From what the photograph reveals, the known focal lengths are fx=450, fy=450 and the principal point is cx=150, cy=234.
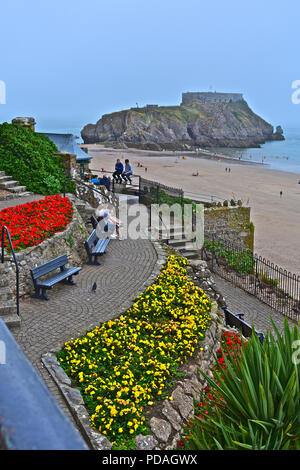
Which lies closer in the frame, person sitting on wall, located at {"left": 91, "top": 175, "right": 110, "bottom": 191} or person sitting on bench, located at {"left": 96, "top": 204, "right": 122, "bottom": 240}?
person sitting on bench, located at {"left": 96, "top": 204, "right": 122, "bottom": 240}

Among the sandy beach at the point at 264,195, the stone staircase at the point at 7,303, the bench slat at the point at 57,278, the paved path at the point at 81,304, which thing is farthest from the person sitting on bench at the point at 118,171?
the stone staircase at the point at 7,303

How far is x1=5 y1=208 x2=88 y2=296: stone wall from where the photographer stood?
33.6 feet

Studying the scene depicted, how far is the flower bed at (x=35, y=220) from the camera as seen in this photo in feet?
37.5

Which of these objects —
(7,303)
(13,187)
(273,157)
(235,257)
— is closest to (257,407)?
(7,303)

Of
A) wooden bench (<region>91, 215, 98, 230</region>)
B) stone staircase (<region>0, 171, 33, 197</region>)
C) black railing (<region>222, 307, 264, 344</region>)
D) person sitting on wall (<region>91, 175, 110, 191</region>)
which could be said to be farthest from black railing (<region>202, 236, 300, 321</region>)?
stone staircase (<region>0, 171, 33, 197</region>)

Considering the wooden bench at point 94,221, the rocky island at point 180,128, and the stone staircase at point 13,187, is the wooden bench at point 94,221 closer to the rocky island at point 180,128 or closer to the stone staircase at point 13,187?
the stone staircase at point 13,187

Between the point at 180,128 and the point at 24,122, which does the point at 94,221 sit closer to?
the point at 24,122

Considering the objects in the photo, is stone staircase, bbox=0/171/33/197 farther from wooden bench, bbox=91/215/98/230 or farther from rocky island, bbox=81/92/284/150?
rocky island, bbox=81/92/284/150

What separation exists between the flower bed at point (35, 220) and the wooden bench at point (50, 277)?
88 centimetres

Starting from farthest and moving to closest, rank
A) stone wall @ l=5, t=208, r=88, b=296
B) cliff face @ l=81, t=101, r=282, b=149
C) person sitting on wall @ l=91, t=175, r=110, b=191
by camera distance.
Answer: cliff face @ l=81, t=101, r=282, b=149 < person sitting on wall @ l=91, t=175, r=110, b=191 < stone wall @ l=5, t=208, r=88, b=296

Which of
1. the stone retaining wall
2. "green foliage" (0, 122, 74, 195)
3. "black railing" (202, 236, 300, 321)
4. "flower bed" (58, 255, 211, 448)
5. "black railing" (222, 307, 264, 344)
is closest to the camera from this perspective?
the stone retaining wall

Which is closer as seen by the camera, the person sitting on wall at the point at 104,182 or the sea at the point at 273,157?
the person sitting on wall at the point at 104,182

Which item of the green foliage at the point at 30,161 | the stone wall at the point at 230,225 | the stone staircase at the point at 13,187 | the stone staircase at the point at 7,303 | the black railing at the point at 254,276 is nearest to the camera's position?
the stone staircase at the point at 7,303

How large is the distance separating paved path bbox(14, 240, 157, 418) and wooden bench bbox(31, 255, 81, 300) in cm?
23
